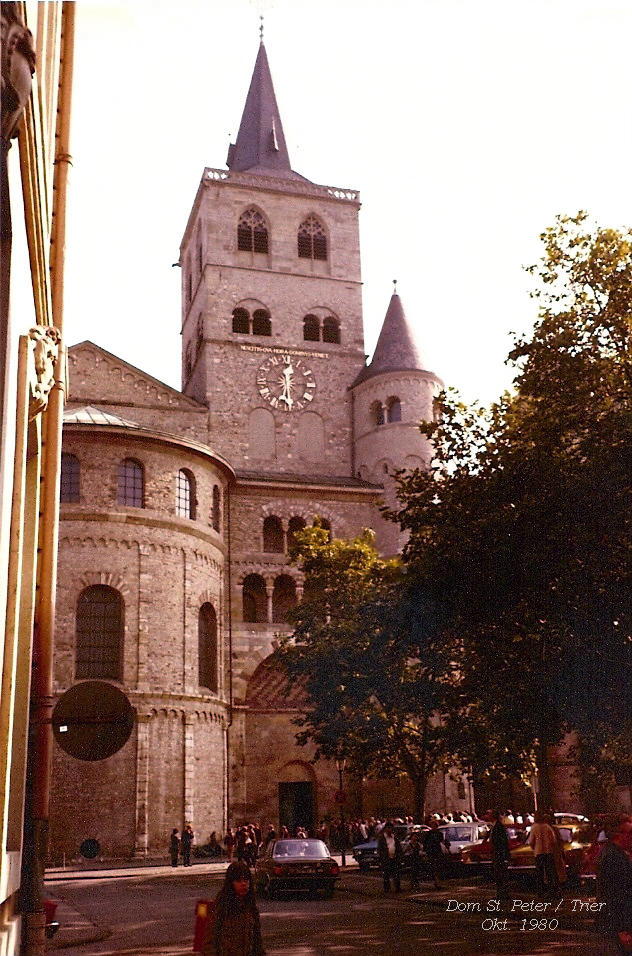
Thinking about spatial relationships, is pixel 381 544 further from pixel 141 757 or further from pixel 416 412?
pixel 141 757

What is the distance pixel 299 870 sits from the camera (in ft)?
71.1

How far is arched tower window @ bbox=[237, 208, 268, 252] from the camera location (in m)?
51.1

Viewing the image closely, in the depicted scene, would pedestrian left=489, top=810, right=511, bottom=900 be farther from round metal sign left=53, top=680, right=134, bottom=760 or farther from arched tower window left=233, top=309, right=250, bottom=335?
arched tower window left=233, top=309, right=250, bottom=335

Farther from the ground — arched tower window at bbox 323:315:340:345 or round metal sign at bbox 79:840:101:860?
arched tower window at bbox 323:315:340:345

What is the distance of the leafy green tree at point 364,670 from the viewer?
26.9 meters

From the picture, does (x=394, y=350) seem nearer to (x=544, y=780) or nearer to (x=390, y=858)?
(x=544, y=780)

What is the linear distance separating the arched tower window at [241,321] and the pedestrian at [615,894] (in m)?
41.4

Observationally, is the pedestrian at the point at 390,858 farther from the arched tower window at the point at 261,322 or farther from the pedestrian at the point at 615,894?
the arched tower window at the point at 261,322

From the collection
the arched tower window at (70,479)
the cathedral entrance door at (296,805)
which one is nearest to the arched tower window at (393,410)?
the arched tower window at (70,479)

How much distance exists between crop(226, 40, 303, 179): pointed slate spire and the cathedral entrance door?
97.0 ft

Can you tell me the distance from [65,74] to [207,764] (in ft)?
96.0

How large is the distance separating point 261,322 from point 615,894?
4262cm

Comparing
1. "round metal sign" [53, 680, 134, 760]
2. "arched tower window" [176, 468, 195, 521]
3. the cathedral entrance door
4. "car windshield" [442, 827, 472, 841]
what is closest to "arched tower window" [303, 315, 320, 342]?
"arched tower window" [176, 468, 195, 521]

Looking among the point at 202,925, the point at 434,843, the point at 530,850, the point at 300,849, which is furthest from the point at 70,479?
the point at 202,925
